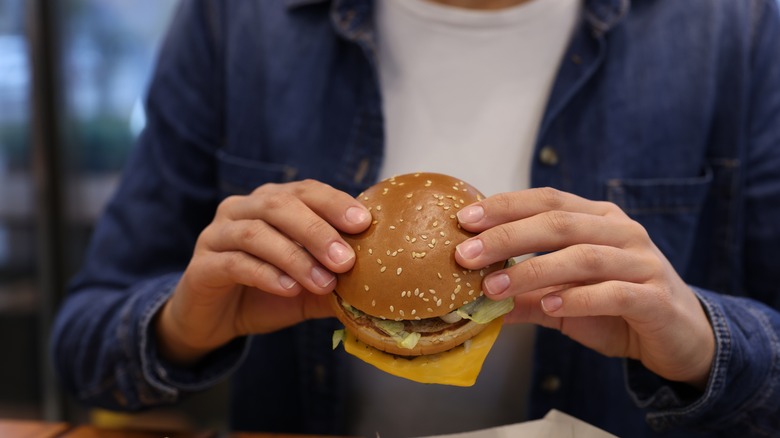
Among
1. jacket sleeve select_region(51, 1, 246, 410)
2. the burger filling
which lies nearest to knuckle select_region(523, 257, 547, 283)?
the burger filling

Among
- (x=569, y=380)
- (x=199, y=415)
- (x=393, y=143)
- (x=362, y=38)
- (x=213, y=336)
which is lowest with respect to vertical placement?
(x=199, y=415)

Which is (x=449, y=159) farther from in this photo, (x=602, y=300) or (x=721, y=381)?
(x=721, y=381)

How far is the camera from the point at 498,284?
107cm

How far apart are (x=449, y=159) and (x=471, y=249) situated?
460 millimetres

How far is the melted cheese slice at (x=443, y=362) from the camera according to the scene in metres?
1.17

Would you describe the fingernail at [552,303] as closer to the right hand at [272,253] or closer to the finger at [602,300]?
the finger at [602,300]

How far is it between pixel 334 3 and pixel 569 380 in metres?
0.96

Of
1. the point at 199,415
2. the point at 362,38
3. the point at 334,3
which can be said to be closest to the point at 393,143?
the point at 362,38

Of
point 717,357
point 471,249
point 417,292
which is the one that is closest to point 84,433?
point 417,292

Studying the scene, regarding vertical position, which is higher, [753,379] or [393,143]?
[393,143]

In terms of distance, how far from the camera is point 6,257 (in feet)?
11.7

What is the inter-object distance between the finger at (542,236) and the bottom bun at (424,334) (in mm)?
136

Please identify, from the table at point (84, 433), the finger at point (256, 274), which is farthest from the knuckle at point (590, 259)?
the table at point (84, 433)

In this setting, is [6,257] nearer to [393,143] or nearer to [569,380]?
[393,143]
